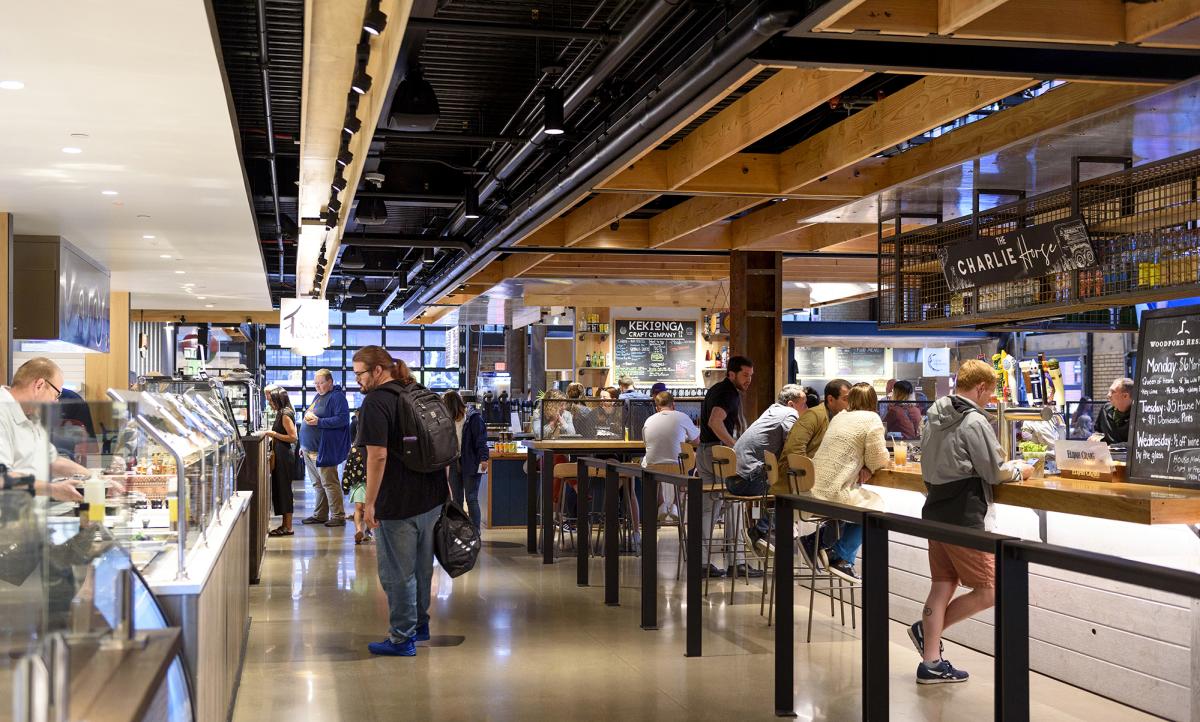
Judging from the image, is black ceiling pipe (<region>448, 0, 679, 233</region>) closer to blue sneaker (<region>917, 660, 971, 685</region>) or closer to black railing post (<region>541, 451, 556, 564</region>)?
black railing post (<region>541, 451, 556, 564</region>)

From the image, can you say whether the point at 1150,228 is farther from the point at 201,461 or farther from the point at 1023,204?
the point at 201,461

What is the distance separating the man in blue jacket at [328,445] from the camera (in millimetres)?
12133

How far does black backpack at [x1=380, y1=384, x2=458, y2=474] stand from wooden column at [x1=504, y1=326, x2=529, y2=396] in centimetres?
1885

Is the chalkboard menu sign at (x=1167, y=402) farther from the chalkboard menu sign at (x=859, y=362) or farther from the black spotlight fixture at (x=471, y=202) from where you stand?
the chalkboard menu sign at (x=859, y=362)

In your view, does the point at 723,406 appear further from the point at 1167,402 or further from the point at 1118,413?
the point at 1167,402

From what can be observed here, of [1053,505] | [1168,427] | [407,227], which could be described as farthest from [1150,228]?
[407,227]

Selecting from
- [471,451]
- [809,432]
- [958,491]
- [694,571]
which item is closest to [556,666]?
[694,571]

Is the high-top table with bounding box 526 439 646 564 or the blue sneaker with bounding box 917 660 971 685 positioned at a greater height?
the high-top table with bounding box 526 439 646 564

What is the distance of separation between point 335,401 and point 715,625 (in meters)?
6.22

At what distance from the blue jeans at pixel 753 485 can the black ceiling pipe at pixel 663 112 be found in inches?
88.1

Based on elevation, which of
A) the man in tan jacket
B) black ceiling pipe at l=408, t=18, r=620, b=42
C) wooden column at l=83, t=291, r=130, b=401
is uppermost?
black ceiling pipe at l=408, t=18, r=620, b=42

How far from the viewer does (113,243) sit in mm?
9852

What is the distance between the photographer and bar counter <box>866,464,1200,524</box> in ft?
16.3

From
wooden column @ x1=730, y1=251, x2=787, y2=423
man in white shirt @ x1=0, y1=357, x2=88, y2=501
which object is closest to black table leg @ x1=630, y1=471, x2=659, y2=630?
wooden column @ x1=730, y1=251, x2=787, y2=423
